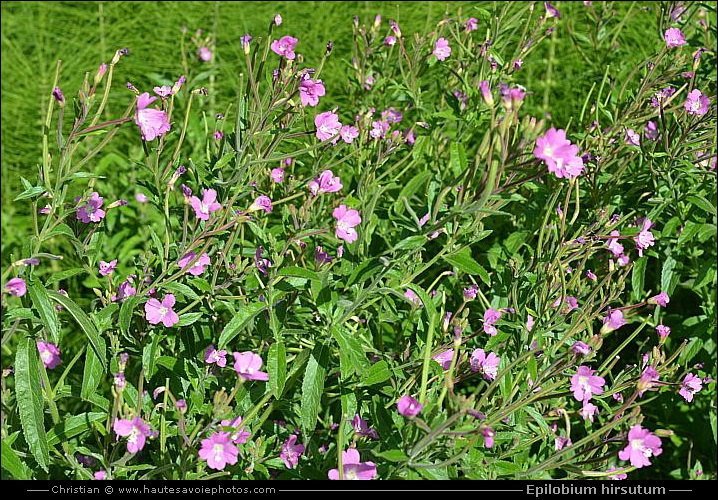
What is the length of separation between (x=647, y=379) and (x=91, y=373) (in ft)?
3.33

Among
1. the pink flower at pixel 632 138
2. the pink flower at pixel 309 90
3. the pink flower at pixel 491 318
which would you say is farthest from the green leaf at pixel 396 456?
the pink flower at pixel 632 138

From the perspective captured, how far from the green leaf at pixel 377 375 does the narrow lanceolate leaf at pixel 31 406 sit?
0.55 meters

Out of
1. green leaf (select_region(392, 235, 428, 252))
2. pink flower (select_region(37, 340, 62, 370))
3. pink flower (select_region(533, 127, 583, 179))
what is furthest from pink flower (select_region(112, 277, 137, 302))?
pink flower (select_region(533, 127, 583, 179))

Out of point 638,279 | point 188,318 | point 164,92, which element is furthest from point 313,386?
point 638,279

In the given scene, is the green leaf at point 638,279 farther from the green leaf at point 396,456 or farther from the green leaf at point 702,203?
the green leaf at point 396,456

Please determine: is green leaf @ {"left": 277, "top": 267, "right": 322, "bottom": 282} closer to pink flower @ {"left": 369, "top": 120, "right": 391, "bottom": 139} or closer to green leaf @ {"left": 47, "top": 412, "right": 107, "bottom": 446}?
green leaf @ {"left": 47, "top": 412, "right": 107, "bottom": 446}

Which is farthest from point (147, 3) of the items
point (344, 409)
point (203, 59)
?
point (344, 409)

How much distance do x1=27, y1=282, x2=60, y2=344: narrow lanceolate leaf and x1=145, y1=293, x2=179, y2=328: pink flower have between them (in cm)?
17

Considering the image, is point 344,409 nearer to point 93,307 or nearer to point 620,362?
point 93,307

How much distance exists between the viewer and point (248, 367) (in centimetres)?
128

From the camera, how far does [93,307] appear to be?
1.53 meters

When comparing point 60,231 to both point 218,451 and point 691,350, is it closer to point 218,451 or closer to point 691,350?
point 218,451

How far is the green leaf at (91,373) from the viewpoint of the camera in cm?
135

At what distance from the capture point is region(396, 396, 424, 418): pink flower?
44.3 inches
